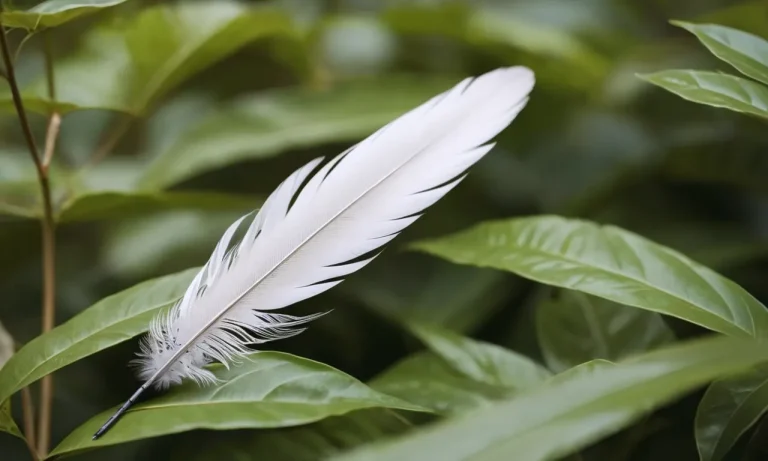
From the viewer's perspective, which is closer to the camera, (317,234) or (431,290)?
(317,234)

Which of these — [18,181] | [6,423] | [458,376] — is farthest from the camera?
[18,181]

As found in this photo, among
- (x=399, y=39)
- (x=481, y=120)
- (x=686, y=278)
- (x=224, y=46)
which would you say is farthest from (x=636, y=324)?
(x=399, y=39)

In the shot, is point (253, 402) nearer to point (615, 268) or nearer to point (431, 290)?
point (615, 268)

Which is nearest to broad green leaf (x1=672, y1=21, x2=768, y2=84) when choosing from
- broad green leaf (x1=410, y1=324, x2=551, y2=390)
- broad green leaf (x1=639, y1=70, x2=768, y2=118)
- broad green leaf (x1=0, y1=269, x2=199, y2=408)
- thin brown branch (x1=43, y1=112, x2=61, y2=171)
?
broad green leaf (x1=639, y1=70, x2=768, y2=118)

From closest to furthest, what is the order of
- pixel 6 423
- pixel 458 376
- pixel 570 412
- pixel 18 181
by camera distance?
pixel 570 412, pixel 6 423, pixel 458 376, pixel 18 181

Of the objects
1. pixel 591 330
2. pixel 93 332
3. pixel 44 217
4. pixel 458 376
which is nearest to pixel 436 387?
pixel 458 376

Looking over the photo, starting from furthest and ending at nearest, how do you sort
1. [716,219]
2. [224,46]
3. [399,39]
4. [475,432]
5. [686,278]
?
[399,39]
[716,219]
[224,46]
[686,278]
[475,432]

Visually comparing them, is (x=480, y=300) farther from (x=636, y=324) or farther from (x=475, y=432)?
(x=475, y=432)

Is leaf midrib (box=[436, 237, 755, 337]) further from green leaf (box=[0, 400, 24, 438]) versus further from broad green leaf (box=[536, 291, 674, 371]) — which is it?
green leaf (box=[0, 400, 24, 438])
